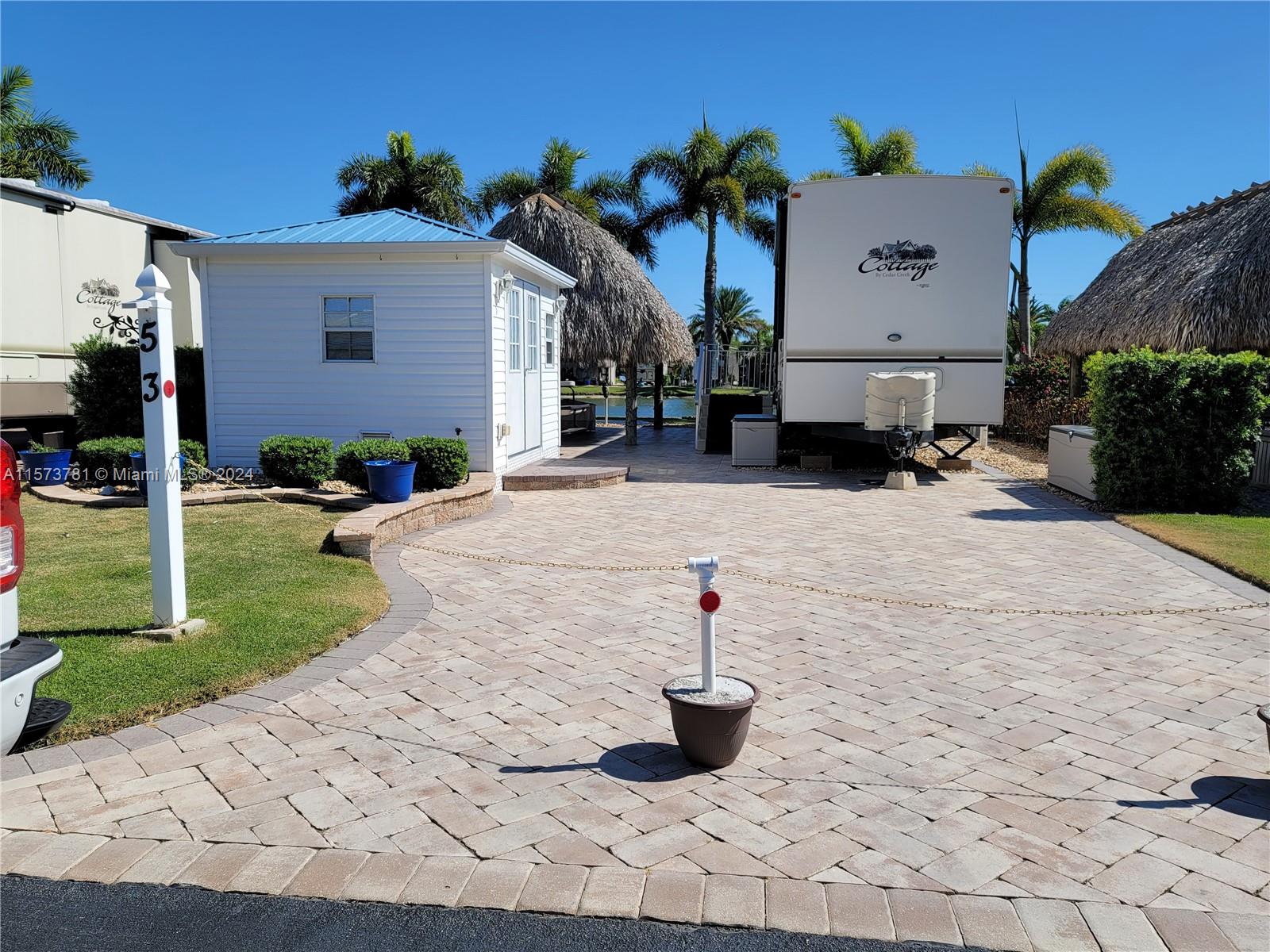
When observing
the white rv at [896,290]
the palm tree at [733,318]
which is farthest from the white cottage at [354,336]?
the palm tree at [733,318]

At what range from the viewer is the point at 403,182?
28.4 metres

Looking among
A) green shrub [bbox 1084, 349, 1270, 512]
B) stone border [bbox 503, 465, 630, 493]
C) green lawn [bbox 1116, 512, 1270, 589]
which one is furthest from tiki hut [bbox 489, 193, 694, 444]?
green lawn [bbox 1116, 512, 1270, 589]

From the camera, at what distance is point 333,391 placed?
12320 millimetres

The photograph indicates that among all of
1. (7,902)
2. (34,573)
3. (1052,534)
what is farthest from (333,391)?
(7,902)

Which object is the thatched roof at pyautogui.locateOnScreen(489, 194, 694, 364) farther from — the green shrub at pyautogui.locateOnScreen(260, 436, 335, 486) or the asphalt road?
the asphalt road

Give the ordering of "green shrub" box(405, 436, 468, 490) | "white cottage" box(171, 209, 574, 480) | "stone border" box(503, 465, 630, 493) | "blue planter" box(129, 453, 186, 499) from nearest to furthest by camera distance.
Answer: "blue planter" box(129, 453, 186, 499)
"green shrub" box(405, 436, 468, 490)
"white cottage" box(171, 209, 574, 480)
"stone border" box(503, 465, 630, 493)

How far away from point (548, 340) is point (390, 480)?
6.73 m

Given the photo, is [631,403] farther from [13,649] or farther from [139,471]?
[13,649]

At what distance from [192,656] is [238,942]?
8.48 ft

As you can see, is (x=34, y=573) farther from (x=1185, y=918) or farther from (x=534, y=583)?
(x=1185, y=918)

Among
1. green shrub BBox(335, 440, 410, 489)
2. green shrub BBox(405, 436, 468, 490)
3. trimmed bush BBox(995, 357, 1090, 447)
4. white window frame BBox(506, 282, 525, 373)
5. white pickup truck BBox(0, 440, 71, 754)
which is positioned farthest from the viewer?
trimmed bush BBox(995, 357, 1090, 447)

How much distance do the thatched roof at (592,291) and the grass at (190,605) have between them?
10487 mm

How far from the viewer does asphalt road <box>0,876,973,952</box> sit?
267cm

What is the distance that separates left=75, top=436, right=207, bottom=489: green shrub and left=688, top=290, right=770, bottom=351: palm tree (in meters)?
50.6
